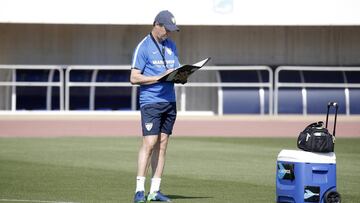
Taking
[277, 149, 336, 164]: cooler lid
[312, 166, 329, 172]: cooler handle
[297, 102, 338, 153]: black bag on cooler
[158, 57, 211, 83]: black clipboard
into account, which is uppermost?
[158, 57, 211, 83]: black clipboard

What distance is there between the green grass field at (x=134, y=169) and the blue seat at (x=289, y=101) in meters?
4.02

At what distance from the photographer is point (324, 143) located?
12.2 meters

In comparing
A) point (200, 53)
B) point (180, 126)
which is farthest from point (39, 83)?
point (200, 53)

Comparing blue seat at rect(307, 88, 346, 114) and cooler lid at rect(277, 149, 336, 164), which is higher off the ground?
blue seat at rect(307, 88, 346, 114)

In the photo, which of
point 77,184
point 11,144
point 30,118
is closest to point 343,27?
point 30,118

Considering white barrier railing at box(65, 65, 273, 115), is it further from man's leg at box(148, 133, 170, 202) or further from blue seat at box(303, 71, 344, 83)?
man's leg at box(148, 133, 170, 202)

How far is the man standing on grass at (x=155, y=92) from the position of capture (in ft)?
41.8

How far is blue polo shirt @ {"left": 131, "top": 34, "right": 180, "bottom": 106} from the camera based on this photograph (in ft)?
42.1

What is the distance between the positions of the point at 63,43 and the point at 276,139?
8176 millimetres

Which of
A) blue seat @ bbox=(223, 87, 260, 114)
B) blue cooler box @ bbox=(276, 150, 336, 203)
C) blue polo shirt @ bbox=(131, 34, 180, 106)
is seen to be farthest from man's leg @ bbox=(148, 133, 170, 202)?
blue seat @ bbox=(223, 87, 260, 114)

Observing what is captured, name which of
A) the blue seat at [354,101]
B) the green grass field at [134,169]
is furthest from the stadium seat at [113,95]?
the blue seat at [354,101]

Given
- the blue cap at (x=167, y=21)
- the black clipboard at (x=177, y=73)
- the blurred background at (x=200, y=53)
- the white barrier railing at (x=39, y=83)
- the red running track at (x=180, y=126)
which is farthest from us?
the blurred background at (x=200, y=53)

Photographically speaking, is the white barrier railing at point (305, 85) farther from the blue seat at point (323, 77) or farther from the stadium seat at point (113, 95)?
the stadium seat at point (113, 95)

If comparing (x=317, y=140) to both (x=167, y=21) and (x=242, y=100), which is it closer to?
(x=167, y=21)
